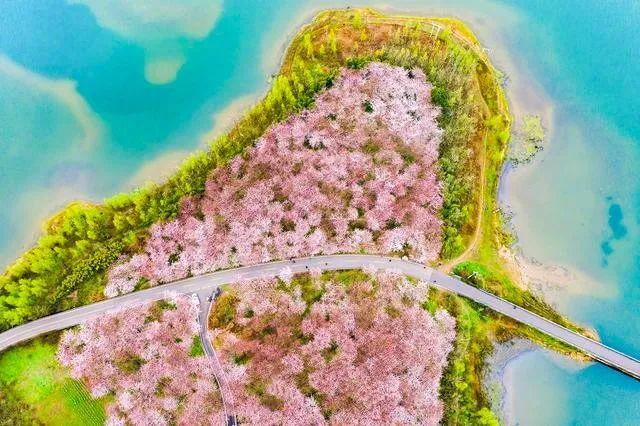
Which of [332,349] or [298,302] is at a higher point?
[298,302]

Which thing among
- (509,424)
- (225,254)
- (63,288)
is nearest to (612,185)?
(509,424)

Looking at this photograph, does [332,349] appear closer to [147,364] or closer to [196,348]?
[196,348]

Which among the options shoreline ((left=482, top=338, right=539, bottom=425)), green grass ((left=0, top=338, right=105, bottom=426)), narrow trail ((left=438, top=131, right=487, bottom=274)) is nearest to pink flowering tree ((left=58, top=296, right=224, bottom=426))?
green grass ((left=0, top=338, right=105, bottom=426))

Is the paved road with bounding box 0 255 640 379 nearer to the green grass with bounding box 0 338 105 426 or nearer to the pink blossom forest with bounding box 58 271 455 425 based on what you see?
the pink blossom forest with bounding box 58 271 455 425

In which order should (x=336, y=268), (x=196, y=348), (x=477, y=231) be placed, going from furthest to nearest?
(x=477, y=231) → (x=336, y=268) → (x=196, y=348)

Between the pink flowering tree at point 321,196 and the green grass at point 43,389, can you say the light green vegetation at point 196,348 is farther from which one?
the green grass at point 43,389

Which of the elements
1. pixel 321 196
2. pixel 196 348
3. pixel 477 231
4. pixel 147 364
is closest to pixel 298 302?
pixel 196 348

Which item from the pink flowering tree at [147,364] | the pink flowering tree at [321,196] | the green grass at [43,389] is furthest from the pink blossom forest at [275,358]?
the pink flowering tree at [321,196]
